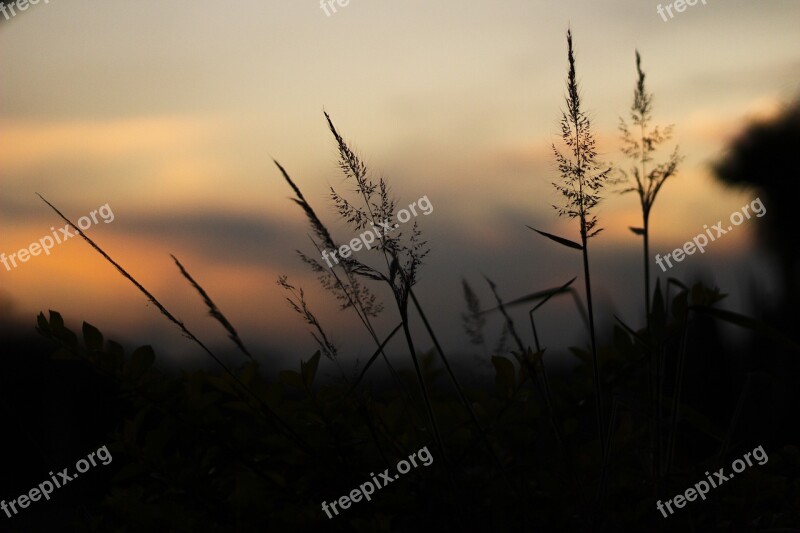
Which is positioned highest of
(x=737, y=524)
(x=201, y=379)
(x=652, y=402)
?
(x=201, y=379)

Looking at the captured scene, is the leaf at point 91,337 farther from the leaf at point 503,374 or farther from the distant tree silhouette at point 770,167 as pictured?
the distant tree silhouette at point 770,167

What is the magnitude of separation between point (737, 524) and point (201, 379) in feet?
3.32

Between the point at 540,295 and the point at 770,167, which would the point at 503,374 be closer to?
the point at 540,295

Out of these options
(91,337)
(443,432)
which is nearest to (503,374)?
(443,432)

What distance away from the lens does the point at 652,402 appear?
1226 mm

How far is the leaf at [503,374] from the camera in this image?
1.40 metres

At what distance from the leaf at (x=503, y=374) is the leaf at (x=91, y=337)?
0.73 meters

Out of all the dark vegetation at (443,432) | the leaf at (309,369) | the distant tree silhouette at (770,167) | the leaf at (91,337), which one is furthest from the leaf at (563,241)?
the distant tree silhouette at (770,167)

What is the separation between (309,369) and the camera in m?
1.37

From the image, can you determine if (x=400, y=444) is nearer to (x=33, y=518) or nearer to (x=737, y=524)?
(x=737, y=524)

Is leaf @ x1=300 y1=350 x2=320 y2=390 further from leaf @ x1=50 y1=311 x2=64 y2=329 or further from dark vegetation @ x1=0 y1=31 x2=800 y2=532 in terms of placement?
leaf @ x1=50 y1=311 x2=64 y2=329

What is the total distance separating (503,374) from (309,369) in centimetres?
35

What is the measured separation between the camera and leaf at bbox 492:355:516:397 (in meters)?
1.40

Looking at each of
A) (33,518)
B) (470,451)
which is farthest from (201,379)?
(33,518)
